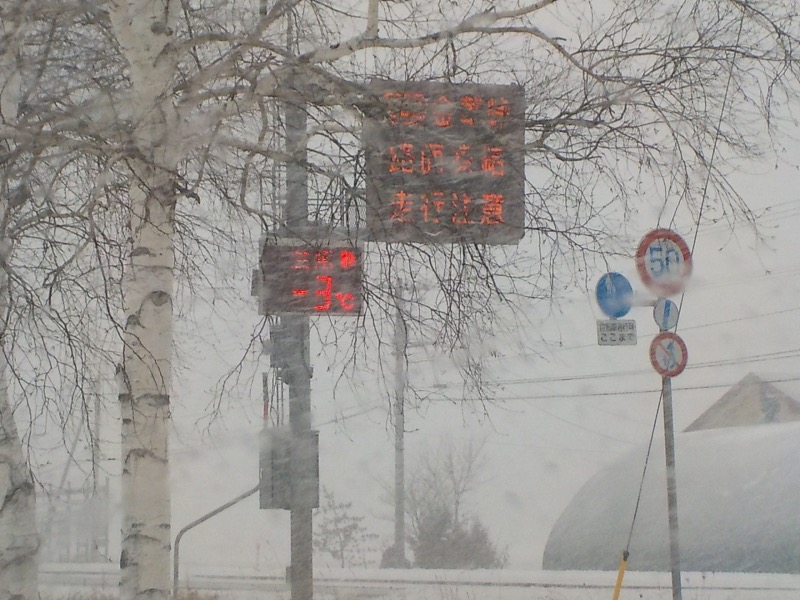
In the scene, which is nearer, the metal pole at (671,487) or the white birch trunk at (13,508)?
the white birch trunk at (13,508)

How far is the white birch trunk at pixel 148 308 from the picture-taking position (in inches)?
208

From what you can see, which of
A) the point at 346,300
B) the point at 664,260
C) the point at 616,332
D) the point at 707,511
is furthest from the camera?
the point at 707,511

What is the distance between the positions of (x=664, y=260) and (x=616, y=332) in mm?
664

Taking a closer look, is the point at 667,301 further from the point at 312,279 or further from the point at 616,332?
the point at 312,279

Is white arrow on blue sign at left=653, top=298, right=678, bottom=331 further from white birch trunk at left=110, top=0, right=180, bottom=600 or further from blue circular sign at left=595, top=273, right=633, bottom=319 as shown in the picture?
white birch trunk at left=110, top=0, right=180, bottom=600

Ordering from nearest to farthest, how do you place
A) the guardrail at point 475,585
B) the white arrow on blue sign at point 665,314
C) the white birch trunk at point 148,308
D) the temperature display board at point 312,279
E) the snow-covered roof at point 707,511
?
the white birch trunk at point 148,308 → the temperature display board at point 312,279 → the white arrow on blue sign at point 665,314 → the guardrail at point 475,585 → the snow-covered roof at point 707,511

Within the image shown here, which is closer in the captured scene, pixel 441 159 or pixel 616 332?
pixel 441 159

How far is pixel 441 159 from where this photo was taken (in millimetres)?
5801

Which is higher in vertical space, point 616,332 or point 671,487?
point 616,332

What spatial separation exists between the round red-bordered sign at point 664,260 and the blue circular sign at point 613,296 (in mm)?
198

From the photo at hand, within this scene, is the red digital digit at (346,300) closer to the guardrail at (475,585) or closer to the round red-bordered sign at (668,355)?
the round red-bordered sign at (668,355)

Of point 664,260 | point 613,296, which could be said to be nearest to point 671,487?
point 613,296

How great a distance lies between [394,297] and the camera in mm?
5793

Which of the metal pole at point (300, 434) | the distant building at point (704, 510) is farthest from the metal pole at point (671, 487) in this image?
the distant building at point (704, 510)
